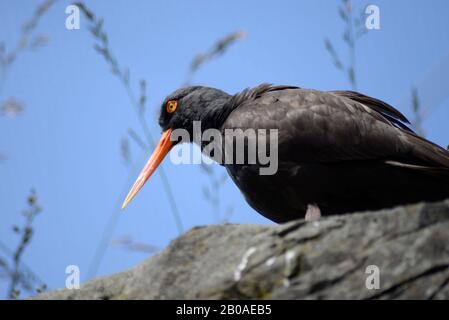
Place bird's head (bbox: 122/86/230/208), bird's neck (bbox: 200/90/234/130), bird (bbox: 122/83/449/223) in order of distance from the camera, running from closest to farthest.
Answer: bird (bbox: 122/83/449/223), bird's neck (bbox: 200/90/234/130), bird's head (bbox: 122/86/230/208)

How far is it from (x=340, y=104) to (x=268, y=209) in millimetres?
1264

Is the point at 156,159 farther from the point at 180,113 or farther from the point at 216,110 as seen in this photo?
the point at 216,110

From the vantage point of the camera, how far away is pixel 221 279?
436cm

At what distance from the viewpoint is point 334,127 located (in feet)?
22.1

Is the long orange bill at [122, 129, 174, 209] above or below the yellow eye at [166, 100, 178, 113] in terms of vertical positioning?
below

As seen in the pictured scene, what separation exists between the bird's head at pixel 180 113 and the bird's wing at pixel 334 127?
674mm

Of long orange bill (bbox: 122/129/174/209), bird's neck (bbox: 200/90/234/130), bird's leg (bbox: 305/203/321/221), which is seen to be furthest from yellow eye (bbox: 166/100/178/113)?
bird's leg (bbox: 305/203/321/221)

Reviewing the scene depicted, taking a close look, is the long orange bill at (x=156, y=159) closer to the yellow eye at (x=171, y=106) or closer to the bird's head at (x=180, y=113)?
the bird's head at (x=180, y=113)

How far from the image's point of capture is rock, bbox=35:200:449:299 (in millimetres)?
3955

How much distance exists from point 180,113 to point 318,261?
4.20m

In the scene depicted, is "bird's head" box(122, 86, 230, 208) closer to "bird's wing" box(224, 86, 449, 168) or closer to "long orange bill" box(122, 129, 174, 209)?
"long orange bill" box(122, 129, 174, 209)

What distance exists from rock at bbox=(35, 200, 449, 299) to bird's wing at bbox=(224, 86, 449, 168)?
197 cm

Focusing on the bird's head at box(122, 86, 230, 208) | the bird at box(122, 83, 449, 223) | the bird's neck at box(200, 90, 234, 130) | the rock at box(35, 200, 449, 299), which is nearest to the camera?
the rock at box(35, 200, 449, 299)
